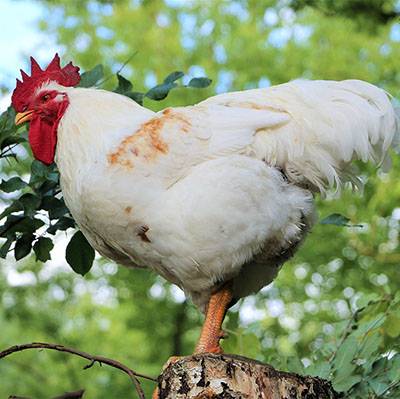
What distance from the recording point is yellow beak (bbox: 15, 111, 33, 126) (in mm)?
3426

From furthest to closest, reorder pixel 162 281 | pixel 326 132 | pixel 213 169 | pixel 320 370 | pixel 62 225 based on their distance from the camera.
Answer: pixel 162 281, pixel 320 370, pixel 62 225, pixel 326 132, pixel 213 169

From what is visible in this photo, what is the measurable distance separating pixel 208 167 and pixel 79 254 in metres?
0.87

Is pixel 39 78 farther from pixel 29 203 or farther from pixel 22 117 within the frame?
pixel 29 203

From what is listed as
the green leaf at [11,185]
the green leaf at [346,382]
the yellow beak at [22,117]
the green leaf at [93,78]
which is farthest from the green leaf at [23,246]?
the green leaf at [346,382]

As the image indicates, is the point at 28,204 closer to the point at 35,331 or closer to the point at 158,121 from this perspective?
the point at 158,121

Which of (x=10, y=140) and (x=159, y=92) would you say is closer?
(x=10, y=140)

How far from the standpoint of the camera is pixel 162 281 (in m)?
10.6

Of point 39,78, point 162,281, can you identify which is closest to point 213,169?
point 39,78

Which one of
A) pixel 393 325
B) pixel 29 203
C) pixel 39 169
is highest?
pixel 39 169

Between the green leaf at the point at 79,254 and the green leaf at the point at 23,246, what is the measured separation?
174 mm

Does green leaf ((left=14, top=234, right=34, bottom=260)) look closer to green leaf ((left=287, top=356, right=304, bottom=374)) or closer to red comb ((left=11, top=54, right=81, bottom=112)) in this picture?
red comb ((left=11, top=54, right=81, bottom=112))

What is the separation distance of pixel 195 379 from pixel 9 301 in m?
9.01

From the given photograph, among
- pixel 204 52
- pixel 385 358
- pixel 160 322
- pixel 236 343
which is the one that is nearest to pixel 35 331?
pixel 160 322

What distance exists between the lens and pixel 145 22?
11.1m
